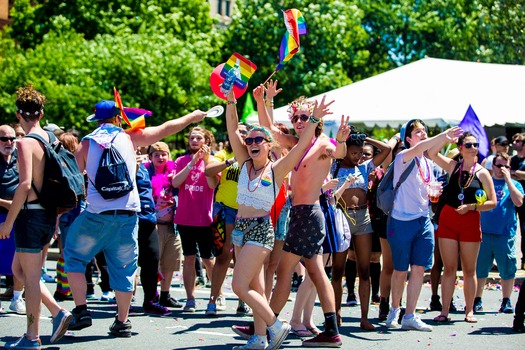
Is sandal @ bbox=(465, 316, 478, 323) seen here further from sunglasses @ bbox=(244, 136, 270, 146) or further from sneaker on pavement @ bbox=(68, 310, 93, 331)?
sneaker on pavement @ bbox=(68, 310, 93, 331)

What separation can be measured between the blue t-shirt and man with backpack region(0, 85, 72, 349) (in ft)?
16.7

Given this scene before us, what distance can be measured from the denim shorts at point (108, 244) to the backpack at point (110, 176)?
0.68 feet

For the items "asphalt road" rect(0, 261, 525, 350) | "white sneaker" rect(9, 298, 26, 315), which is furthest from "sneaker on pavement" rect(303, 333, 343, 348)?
"white sneaker" rect(9, 298, 26, 315)

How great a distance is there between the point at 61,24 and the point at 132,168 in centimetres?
2825

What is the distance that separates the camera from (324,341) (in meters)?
7.68

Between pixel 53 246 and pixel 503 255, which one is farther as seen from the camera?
pixel 53 246

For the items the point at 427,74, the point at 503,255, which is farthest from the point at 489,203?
the point at 427,74

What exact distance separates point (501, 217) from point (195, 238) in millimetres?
3424

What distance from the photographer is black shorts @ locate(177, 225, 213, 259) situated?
9.79 m

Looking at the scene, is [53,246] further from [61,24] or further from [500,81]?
[61,24]

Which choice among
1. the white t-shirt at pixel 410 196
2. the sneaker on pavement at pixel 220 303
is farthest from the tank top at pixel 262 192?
the sneaker on pavement at pixel 220 303

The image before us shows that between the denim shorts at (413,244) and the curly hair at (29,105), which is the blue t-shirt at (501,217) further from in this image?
the curly hair at (29,105)

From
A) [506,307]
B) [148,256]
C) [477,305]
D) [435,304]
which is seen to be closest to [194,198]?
[148,256]

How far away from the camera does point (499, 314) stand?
392 inches
